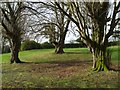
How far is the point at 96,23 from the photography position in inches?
439

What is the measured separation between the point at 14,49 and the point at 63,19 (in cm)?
569

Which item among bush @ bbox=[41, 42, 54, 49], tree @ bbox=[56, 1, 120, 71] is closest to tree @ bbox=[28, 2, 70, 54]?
bush @ bbox=[41, 42, 54, 49]

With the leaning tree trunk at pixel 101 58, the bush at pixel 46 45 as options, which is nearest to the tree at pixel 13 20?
the leaning tree trunk at pixel 101 58

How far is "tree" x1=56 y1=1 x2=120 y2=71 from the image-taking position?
10625 mm

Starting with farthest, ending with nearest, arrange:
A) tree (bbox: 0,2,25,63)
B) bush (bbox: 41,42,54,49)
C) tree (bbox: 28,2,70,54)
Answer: bush (bbox: 41,42,54,49)
tree (bbox: 28,2,70,54)
tree (bbox: 0,2,25,63)

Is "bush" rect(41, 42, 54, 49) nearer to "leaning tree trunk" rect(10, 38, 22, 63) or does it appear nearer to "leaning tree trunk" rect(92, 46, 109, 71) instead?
"leaning tree trunk" rect(10, 38, 22, 63)

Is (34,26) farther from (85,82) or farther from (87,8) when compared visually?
(85,82)

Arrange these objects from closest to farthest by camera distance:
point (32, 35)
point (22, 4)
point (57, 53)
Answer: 1. point (22, 4)
2. point (32, 35)
3. point (57, 53)

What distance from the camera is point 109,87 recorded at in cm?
797

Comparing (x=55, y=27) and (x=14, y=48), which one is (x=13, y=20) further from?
(x=55, y=27)

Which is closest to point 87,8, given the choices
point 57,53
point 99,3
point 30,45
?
point 99,3

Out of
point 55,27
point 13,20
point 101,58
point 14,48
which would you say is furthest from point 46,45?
point 101,58

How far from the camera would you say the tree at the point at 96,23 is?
10625 millimetres

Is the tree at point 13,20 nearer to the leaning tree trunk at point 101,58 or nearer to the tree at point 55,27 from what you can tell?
the tree at point 55,27
